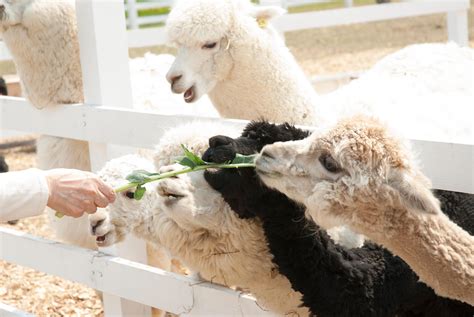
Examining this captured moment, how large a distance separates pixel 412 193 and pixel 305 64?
13.6m

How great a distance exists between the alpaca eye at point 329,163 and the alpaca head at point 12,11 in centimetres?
314

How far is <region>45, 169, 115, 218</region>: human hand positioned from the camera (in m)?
2.89

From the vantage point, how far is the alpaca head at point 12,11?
512cm

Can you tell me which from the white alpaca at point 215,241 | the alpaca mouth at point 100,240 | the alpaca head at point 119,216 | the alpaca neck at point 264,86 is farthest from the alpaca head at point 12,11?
the white alpaca at point 215,241

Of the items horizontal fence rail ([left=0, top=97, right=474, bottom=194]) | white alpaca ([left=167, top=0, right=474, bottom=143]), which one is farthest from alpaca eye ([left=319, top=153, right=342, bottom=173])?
white alpaca ([left=167, top=0, right=474, bottom=143])

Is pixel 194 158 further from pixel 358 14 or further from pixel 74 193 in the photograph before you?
pixel 358 14

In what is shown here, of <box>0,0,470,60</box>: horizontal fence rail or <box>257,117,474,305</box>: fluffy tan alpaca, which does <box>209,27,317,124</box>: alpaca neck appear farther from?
<box>0,0,470,60</box>: horizontal fence rail

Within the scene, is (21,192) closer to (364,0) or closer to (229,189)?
(229,189)

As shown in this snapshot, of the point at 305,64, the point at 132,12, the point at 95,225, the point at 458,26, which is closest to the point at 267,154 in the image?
the point at 95,225

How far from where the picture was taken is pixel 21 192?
9.37ft

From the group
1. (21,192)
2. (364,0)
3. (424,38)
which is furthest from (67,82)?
(364,0)

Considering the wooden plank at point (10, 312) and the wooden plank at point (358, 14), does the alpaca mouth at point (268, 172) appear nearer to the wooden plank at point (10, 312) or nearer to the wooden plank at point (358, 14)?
the wooden plank at point (10, 312)

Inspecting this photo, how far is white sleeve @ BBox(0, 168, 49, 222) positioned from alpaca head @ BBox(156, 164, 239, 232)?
1.32ft

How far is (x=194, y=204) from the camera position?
9.41 feet
